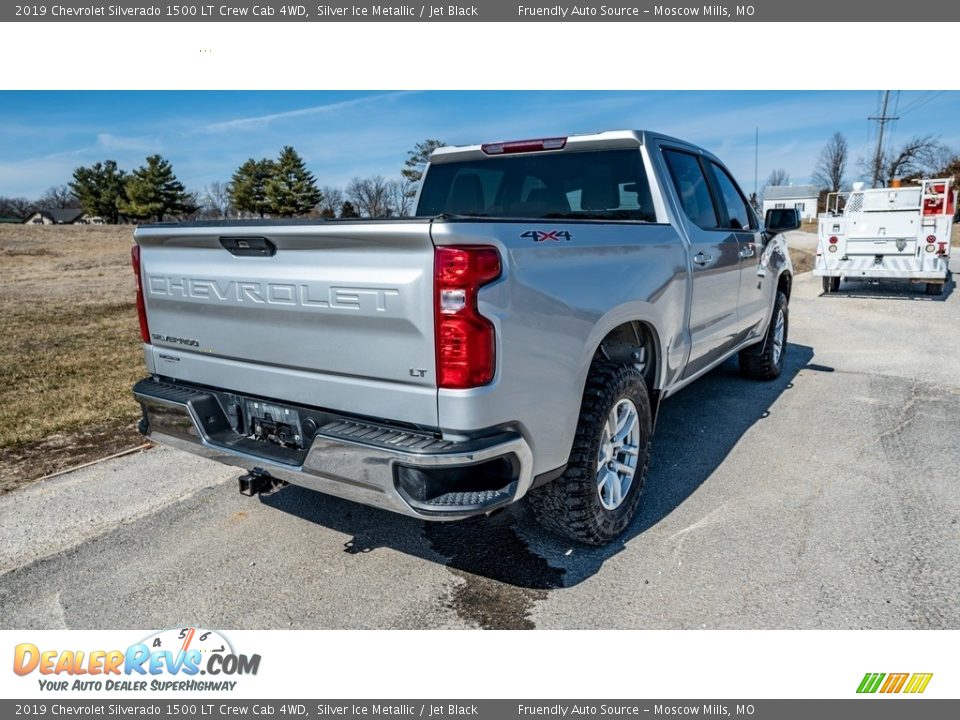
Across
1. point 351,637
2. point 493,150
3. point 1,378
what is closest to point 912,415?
point 493,150

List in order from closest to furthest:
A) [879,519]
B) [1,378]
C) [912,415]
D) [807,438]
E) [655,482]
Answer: [879,519] < [655,482] < [807,438] < [912,415] < [1,378]

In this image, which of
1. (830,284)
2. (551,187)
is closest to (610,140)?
(551,187)

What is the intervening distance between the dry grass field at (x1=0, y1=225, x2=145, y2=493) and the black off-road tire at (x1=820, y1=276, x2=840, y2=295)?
41.5ft

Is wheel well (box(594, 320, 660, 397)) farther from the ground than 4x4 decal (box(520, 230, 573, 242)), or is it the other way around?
4x4 decal (box(520, 230, 573, 242))

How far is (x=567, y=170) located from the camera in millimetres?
4223

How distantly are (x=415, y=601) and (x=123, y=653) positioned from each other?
3.80 ft

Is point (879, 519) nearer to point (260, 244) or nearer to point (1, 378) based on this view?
Answer: point (260, 244)

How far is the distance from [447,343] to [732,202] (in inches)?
149

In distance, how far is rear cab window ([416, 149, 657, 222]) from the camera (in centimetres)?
405

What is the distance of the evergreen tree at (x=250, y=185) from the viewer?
1881 inches

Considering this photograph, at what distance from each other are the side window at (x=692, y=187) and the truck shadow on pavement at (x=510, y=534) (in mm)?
1542

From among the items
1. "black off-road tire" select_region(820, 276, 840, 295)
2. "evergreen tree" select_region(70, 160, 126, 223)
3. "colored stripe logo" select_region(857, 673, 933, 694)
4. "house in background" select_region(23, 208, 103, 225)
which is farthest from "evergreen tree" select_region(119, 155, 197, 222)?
"colored stripe logo" select_region(857, 673, 933, 694)

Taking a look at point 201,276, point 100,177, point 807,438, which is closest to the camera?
point 201,276

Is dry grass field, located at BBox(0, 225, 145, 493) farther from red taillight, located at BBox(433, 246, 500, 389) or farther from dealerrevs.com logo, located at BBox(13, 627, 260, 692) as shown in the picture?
red taillight, located at BBox(433, 246, 500, 389)
